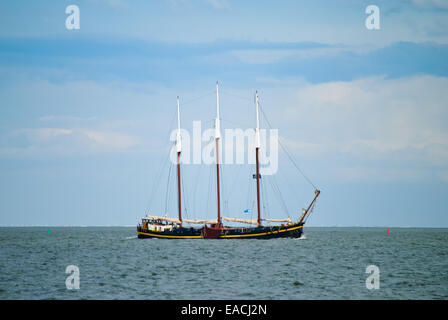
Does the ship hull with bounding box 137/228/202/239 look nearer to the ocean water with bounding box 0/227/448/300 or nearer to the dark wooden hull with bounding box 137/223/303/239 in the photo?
the dark wooden hull with bounding box 137/223/303/239

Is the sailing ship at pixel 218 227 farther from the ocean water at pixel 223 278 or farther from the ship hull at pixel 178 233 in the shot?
the ocean water at pixel 223 278

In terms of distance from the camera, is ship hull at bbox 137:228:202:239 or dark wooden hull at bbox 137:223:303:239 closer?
dark wooden hull at bbox 137:223:303:239

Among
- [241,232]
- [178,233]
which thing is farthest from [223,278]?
[178,233]

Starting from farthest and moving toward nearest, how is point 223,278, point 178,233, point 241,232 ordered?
point 178,233
point 241,232
point 223,278

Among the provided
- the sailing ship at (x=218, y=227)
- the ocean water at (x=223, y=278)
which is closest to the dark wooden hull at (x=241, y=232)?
the sailing ship at (x=218, y=227)

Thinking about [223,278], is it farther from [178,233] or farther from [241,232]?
[178,233]

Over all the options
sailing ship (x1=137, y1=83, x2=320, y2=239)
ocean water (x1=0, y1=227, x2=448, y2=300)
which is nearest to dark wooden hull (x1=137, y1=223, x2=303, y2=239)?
sailing ship (x1=137, y1=83, x2=320, y2=239)

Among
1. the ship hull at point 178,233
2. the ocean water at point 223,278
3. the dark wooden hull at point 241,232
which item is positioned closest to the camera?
the ocean water at point 223,278

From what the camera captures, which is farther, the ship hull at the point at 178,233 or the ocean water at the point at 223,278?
the ship hull at the point at 178,233

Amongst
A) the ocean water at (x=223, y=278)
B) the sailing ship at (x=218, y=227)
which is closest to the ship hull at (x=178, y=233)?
the sailing ship at (x=218, y=227)

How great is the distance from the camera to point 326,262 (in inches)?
2410

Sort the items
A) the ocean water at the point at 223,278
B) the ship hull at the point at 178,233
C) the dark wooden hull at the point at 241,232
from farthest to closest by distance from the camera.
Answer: the ship hull at the point at 178,233 < the dark wooden hull at the point at 241,232 < the ocean water at the point at 223,278

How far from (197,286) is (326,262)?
971 inches
